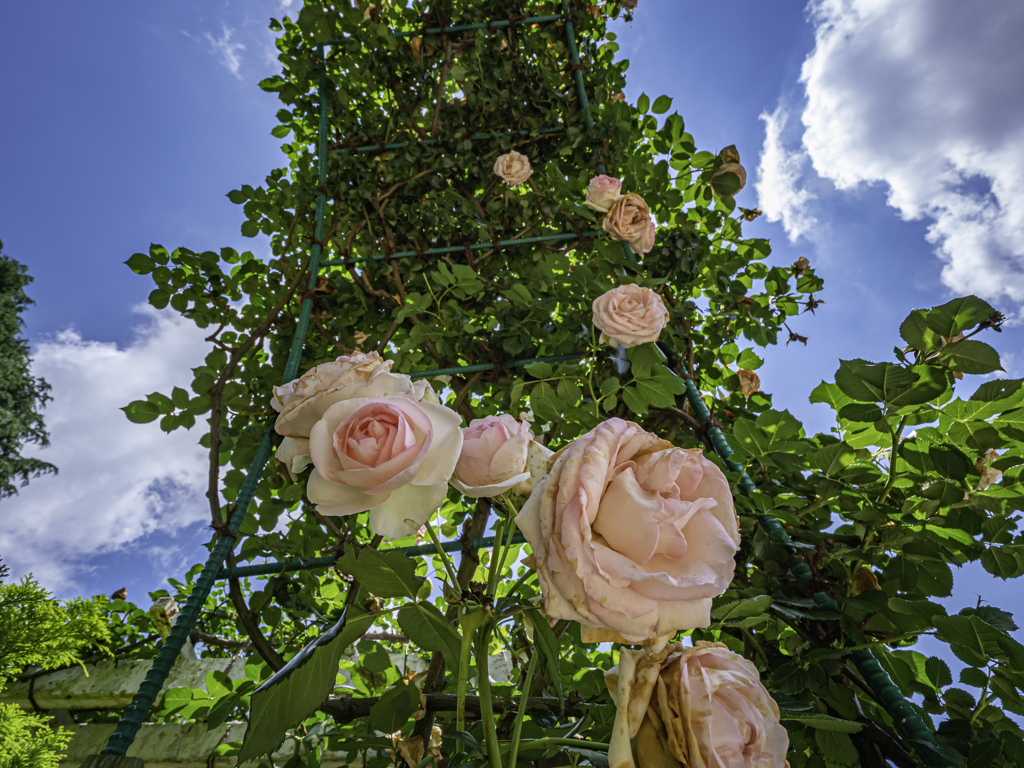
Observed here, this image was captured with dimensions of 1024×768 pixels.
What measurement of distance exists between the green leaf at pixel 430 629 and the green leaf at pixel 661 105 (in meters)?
1.74

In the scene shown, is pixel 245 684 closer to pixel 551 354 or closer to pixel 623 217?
pixel 551 354

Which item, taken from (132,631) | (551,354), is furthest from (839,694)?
(132,631)

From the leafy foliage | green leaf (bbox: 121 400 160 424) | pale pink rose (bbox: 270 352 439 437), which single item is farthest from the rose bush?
the leafy foliage

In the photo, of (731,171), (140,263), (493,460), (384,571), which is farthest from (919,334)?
(140,263)

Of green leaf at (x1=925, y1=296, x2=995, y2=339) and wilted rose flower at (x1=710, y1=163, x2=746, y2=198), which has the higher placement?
wilted rose flower at (x1=710, y1=163, x2=746, y2=198)

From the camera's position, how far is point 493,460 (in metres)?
0.40

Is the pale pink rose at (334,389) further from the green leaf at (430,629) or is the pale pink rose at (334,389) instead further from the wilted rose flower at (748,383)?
the wilted rose flower at (748,383)

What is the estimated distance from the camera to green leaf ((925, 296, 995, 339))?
59 cm

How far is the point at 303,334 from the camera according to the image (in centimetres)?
125

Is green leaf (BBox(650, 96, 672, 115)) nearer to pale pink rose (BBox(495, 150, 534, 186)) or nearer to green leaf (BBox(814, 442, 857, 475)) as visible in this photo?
pale pink rose (BBox(495, 150, 534, 186))

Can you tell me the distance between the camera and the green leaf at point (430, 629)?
45 cm

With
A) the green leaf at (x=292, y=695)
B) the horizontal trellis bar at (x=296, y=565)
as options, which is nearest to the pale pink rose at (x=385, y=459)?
the green leaf at (x=292, y=695)

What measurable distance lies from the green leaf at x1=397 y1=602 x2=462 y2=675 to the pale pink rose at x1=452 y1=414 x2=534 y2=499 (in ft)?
0.44

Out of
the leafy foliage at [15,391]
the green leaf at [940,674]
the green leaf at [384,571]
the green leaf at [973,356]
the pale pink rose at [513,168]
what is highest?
the leafy foliage at [15,391]
